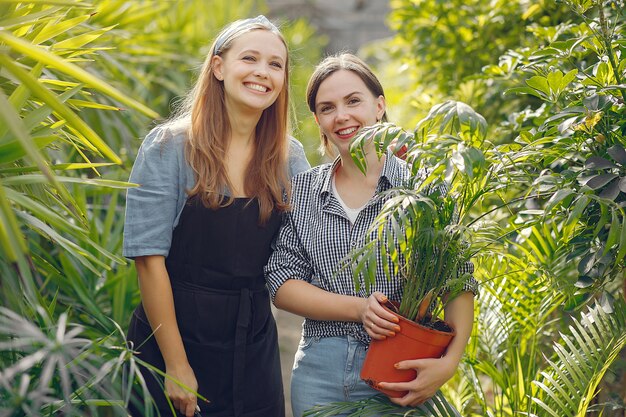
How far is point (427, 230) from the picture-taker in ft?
8.03

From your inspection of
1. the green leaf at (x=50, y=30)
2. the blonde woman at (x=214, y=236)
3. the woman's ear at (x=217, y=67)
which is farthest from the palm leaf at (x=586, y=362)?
the green leaf at (x=50, y=30)

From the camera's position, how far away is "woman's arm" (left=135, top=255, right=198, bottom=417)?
278 cm

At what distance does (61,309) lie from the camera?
366cm

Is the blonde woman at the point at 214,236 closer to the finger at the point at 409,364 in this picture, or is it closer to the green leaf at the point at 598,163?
the finger at the point at 409,364

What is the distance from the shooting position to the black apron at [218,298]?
9.39 feet

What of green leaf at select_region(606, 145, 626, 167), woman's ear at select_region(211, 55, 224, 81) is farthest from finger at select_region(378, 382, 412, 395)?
woman's ear at select_region(211, 55, 224, 81)

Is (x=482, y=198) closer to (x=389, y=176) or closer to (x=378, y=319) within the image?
(x=389, y=176)

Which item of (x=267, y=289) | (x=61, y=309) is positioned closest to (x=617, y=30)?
(x=267, y=289)

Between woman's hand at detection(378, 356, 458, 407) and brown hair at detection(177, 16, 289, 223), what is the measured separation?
0.71m

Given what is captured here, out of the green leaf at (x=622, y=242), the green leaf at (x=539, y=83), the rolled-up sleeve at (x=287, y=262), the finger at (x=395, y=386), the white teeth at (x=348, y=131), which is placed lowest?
the finger at (x=395, y=386)

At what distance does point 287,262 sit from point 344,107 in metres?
0.54

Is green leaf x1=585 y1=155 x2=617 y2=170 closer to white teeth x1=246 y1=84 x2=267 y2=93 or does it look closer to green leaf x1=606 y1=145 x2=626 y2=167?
green leaf x1=606 y1=145 x2=626 y2=167

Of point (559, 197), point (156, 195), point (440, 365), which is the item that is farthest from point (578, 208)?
point (156, 195)

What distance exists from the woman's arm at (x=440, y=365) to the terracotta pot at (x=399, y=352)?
0.06 feet
